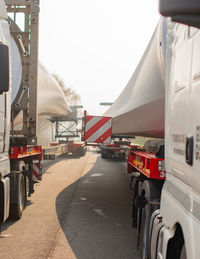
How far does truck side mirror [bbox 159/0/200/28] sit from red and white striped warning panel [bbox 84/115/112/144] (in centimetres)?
690

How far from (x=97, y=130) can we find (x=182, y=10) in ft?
23.3

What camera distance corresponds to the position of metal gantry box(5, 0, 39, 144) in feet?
24.4

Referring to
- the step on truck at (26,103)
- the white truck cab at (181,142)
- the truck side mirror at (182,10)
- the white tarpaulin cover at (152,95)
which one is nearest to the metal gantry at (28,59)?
the step on truck at (26,103)

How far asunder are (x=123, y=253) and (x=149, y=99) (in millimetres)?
2426

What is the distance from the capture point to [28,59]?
7547mm

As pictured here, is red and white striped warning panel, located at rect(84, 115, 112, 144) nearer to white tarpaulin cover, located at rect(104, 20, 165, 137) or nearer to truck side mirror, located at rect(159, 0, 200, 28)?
white tarpaulin cover, located at rect(104, 20, 165, 137)

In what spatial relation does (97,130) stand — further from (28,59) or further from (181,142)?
(181,142)

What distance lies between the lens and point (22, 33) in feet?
24.5

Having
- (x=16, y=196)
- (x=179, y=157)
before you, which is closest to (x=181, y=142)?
(x=179, y=157)

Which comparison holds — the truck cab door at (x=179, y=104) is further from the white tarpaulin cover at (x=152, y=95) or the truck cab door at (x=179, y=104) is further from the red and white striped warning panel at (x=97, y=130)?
the red and white striped warning panel at (x=97, y=130)

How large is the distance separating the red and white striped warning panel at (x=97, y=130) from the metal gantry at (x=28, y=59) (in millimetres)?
1411

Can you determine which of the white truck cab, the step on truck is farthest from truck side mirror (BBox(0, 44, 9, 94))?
the step on truck

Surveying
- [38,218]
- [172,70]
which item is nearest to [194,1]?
[172,70]

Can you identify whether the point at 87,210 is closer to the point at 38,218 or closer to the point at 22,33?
the point at 38,218
